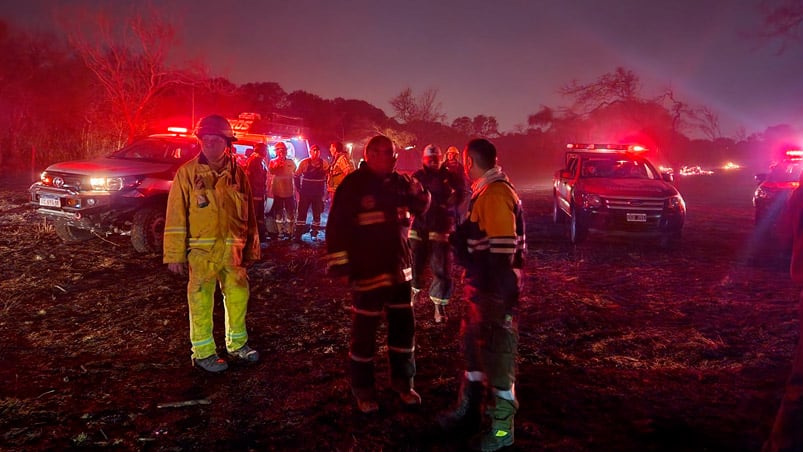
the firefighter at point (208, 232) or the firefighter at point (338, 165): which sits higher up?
the firefighter at point (338, 165)

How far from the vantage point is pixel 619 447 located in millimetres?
3105

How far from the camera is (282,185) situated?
9.65 m

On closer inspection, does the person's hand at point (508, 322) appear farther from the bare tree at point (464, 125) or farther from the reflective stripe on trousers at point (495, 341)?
the bare tree at point (464, 125)

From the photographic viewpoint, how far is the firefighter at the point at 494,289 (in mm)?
3006

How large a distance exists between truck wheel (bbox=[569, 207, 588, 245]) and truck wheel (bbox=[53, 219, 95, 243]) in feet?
29.6

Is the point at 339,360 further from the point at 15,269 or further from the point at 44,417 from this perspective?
the point at 15,269

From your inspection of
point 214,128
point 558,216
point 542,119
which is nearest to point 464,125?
point 542,119

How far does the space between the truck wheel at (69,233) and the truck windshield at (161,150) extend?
4.63 feet

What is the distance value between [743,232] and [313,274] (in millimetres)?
10324

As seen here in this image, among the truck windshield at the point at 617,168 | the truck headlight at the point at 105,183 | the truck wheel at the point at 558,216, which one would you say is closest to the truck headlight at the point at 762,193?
the truck windshield at the point at 617,168

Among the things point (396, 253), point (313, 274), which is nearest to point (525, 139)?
point (313, 274)

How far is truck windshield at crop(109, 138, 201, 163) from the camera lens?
864cm

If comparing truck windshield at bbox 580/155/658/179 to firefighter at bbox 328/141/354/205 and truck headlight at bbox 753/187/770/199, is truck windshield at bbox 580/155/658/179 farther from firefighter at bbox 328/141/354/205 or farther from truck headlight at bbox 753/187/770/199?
firefighter at bbox 328/141/354/205

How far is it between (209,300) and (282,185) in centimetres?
583
